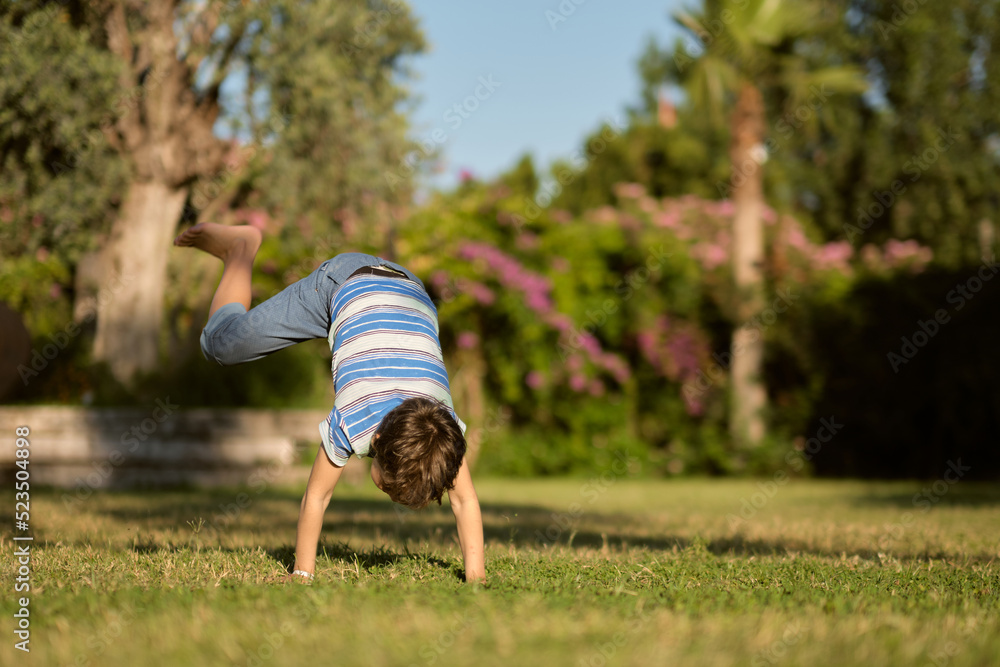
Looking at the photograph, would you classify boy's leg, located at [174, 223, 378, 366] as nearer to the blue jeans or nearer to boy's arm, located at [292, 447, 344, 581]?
the blue jeans

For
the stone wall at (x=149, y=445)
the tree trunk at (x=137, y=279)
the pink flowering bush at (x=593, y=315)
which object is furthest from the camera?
the pink flowering bush at (x=593, y=315)

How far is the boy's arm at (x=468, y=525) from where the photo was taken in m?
3.48

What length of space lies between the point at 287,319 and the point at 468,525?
1.24 m

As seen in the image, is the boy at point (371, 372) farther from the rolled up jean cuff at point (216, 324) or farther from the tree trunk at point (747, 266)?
the tree trunk at point (747, 266)

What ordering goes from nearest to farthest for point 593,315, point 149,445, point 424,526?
point 424,526 < point 149,445 < point 593,315

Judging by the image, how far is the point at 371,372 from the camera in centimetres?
361

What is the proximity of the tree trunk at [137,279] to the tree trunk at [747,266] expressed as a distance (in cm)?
792

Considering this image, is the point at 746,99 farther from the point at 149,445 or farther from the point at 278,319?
the point at 278,319

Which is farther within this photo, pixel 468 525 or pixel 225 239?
pixel 225 239

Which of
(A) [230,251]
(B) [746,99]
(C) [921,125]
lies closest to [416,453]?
(A) [230,251]

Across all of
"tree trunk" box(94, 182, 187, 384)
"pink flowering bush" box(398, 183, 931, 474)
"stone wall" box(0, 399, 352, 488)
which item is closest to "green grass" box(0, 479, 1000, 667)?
"stone wall" box(0, 399, 352, 488)

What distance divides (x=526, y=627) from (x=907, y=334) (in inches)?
469

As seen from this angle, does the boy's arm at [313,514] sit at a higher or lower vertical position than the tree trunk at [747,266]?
lower

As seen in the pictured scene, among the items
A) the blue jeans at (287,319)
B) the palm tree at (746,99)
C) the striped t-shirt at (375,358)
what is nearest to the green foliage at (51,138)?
the blue jeans at (287,319)
